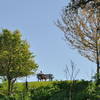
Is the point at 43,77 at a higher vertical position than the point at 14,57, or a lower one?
lower

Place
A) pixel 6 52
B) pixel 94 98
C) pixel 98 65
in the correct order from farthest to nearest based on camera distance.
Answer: pixel 6 52
pixel 98 65
pixel 94 98

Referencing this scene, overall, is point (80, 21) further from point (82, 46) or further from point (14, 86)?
point (14, 86)

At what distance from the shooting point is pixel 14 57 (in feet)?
99.7

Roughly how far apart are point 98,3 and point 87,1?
1.67ft

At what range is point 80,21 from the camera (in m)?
27.5

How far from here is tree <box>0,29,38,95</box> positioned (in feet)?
97.2

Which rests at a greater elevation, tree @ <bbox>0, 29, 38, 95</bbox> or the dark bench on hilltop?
tree @ <bbox>0, 29, 38, 95</bbox>

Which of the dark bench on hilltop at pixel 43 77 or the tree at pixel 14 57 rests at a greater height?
the tree at pixel 14 57

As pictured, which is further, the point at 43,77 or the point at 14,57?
the point at 43,77

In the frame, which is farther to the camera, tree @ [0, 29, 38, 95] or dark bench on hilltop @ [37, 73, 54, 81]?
dark bench on hilltop @ [37, 73, 54, 81]

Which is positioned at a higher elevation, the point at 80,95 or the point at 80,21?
the point at 80,21

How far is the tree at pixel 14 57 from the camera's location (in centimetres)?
2962

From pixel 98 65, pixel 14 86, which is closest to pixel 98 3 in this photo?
pixel 98 65

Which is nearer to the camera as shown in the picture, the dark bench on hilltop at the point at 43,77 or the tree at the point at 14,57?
the tree at the point at 14,57
